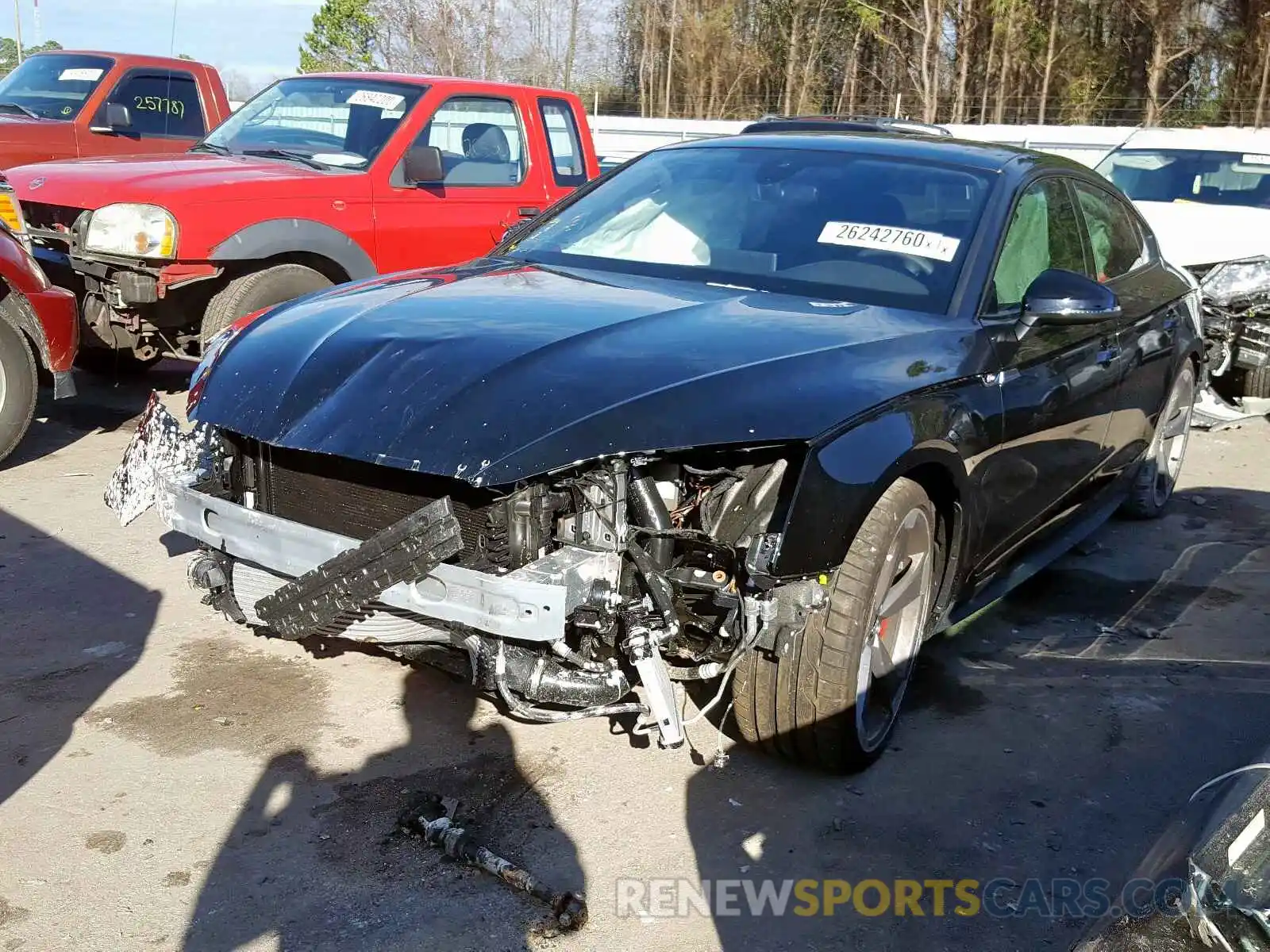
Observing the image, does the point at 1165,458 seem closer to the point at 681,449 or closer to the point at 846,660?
the point at 846,660

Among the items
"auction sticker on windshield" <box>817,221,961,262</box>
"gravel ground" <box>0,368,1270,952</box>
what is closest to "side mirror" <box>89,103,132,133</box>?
"gravel ground" <box>0,368,1270,952</box>

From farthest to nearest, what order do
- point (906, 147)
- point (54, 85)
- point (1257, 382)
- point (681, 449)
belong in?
1. point (54, 85)
2. point (1257, 382)
3. point (906, 147)
4. point (681, 449)

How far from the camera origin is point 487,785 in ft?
11.2

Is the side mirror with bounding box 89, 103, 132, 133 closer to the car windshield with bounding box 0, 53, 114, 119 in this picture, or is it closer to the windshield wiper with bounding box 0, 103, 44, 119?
the car windshield with bounding box 0, 53, 114, 119

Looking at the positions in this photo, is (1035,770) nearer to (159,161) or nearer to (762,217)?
(762,217)

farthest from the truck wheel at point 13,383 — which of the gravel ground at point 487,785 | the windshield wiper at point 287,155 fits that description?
the windshield wiper at point 287,155

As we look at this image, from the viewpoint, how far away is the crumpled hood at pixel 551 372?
114 inches

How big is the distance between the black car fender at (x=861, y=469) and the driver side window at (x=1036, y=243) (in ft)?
2.07

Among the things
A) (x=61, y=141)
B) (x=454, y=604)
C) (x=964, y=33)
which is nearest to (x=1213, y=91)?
(x=964, y=33)

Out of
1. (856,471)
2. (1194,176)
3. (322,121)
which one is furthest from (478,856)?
(1194,176)

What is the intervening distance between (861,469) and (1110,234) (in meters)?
2.60

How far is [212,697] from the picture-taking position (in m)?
3.88

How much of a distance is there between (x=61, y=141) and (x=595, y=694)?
8694mm

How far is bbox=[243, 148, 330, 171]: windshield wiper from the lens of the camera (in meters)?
7.39
